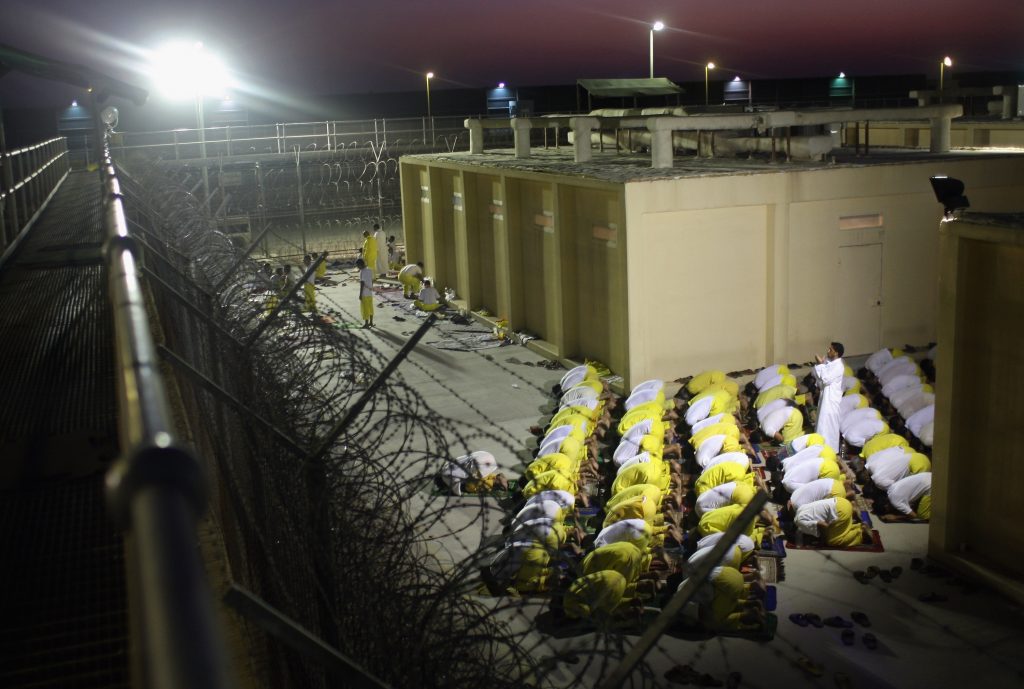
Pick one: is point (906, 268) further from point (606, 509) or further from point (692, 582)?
point (692, 582)

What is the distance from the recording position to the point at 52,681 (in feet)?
7.59

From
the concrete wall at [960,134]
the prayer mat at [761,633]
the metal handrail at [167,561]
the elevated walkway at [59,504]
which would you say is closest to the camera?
the metal handrail at [167,561]

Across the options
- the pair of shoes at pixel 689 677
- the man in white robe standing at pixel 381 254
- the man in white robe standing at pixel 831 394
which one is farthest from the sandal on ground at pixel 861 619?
the man in white robe standing at pixel 381 254

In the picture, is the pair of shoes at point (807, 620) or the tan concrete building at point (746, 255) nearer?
the pair of shoes at point (807, 620)

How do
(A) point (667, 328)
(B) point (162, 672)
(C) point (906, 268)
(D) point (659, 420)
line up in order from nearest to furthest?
1. (B) point (162, 672)
2. (D) point (659, 420)
3. (A) point (667, 328)
4. (C) point (906, 268)

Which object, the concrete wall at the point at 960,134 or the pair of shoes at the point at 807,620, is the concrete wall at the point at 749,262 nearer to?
the pair of shoes at the point at 807,620

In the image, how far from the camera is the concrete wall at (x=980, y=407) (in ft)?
32.4

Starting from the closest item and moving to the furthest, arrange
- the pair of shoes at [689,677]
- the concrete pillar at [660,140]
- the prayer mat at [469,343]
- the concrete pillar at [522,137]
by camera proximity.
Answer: the pair of shoes at [689,677]
the concrete pillar at [660,140]
the prayer mat at [469,343]
the concrete pillar at [522,137]

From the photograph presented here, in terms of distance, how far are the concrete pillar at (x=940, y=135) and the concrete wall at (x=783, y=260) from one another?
80.7 inches

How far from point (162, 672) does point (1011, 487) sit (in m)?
10.6

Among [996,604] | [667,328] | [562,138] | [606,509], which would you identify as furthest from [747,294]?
[562,138]

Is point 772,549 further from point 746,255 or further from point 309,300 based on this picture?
point 746,255

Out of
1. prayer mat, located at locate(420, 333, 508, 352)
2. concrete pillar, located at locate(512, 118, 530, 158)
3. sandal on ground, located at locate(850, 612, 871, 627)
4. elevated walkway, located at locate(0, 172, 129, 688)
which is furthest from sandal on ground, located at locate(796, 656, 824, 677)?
concrete pillar, located at locate(512, 118, 530, 158)

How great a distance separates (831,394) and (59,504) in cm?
1157
